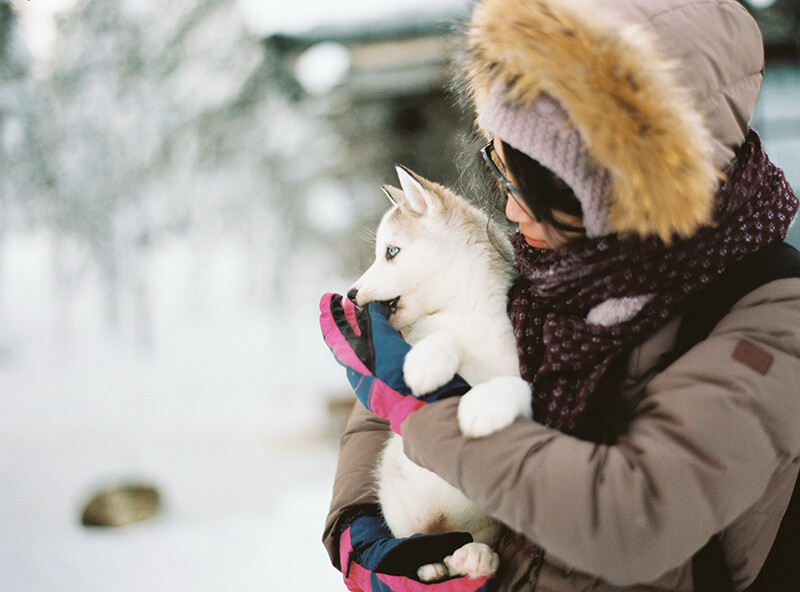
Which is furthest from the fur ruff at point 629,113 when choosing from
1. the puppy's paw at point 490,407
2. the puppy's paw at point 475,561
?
the puppy's paw at point 475,561

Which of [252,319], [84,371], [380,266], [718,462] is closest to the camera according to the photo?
[718,462]

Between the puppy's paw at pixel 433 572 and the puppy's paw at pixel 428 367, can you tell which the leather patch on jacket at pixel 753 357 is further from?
the puppy's paw at pixel 433 572

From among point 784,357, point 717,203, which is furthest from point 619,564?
point 717,203

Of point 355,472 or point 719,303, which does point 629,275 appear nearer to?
point 719,303

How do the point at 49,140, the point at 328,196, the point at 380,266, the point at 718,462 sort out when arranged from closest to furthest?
1. the point at 718,462
2. the point at 380,266
3. the point at 49,140
4. the point at 328,196

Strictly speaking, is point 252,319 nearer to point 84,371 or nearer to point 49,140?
point 84,371

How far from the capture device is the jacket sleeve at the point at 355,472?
4.25 ft

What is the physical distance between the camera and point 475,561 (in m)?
0.99

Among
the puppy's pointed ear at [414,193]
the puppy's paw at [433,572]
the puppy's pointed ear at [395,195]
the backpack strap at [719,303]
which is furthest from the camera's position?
the puppy's pointed ear at [395,195]

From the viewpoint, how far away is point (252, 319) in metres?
4.59

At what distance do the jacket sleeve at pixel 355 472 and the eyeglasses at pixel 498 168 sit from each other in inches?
27.9

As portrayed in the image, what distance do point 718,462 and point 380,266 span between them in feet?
2.97

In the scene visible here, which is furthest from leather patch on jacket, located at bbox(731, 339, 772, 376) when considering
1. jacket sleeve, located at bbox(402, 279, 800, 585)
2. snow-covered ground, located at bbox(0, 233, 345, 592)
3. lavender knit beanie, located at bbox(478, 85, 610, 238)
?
snow-covered ground, located at bbox(0, 233, 345, 592)

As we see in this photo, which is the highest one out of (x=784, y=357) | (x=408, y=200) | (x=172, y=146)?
(x=172, y=146)
